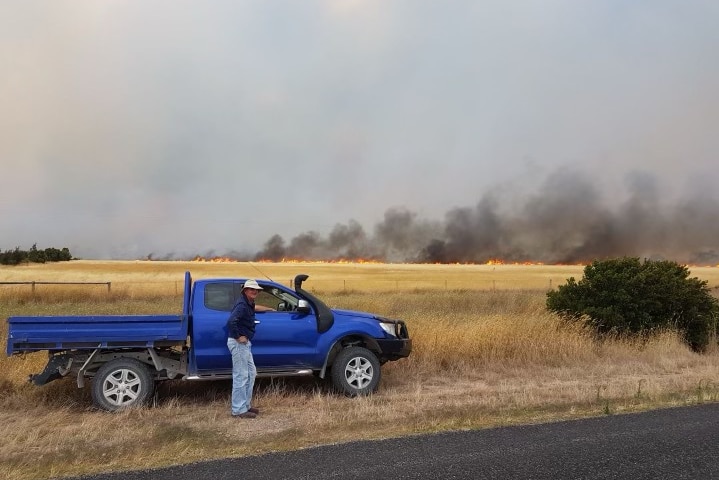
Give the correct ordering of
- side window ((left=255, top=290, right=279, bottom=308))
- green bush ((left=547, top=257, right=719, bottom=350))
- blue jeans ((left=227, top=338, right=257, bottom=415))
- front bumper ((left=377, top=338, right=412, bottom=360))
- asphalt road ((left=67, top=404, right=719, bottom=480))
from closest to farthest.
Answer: asphalt road ((left=67, top=404, right=719, bottom=480)) < blue jeans ((left=227, top=338, right=257, bottom=415)) < side window ((left=255, top=290, right=279, bottom=308)) < front bumper ((left=377, top=338, right=412, bottom=360)) < green bush ((left=547, top=257, right=719, bottom=350))

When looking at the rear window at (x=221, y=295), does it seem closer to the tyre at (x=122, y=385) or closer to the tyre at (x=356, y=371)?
the tyre at (x=122, y=385)

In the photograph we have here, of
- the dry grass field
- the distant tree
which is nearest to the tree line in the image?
the distant tree

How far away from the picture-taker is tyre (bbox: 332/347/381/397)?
330 inches

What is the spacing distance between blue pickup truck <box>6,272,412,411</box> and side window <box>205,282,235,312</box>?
0.01 m

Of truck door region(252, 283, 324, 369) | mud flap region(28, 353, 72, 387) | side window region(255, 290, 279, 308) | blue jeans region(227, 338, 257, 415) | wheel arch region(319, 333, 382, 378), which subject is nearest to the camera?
blue jeans region(227, 338, 257, 415)

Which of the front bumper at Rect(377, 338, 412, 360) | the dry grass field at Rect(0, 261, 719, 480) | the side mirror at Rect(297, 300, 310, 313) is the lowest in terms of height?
the dry grass field at Rect(0, 261, 719, 480)

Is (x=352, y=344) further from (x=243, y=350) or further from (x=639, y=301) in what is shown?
(x=639, y=301)

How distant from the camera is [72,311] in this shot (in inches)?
901

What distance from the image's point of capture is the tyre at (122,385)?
24.6 feet

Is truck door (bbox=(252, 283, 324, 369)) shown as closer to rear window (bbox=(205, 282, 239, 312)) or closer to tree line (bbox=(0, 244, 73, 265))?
rear window (bbox=(205, 282, 239, 312))

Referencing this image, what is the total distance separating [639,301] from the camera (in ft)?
48.5

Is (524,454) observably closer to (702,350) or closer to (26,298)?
(702,350)

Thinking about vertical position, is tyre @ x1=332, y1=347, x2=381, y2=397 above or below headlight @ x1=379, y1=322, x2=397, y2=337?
below

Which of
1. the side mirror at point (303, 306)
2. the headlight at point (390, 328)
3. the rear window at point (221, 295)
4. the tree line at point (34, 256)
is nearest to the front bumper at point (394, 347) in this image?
the headlight at point (390, 328)
